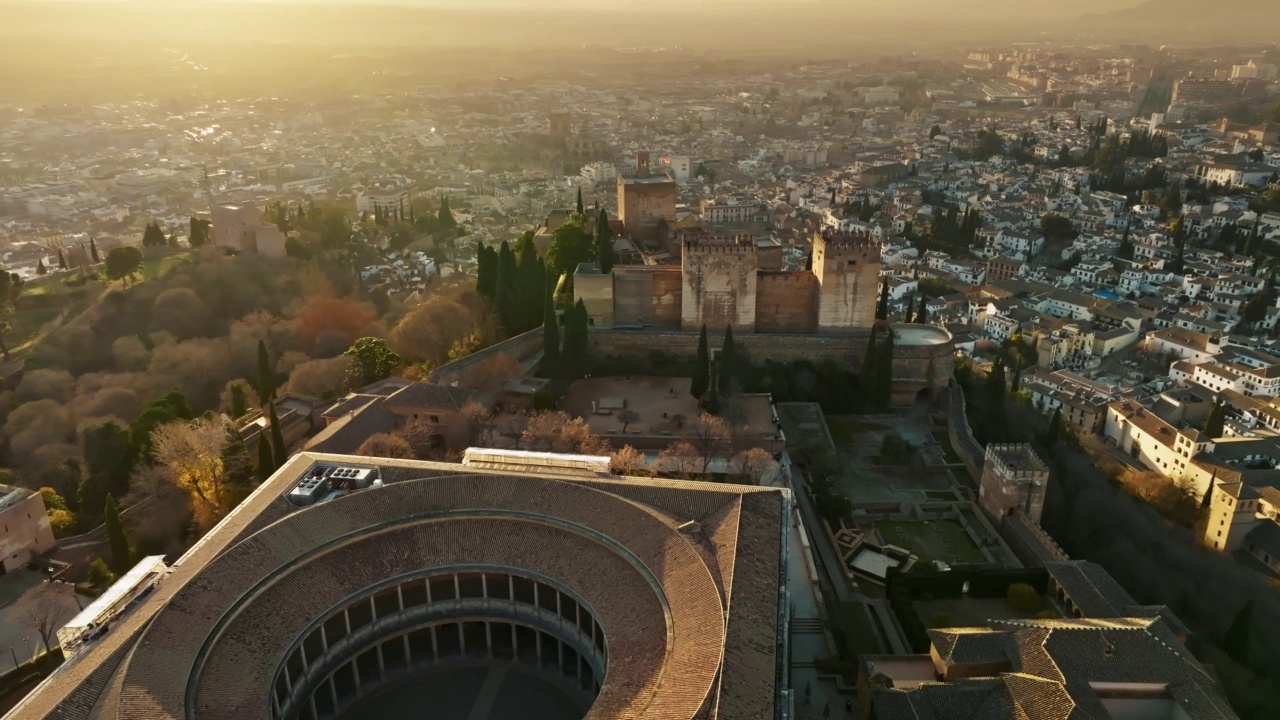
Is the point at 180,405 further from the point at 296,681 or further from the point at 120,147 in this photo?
the point at 120,147

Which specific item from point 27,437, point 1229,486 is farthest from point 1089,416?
point 27,437

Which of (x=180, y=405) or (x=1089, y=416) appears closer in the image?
(x=180, y=405)

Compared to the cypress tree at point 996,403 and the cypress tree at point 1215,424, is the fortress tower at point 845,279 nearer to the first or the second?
the cypress tree at point 996,403

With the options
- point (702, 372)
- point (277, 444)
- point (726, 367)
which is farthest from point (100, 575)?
point (726, 367)

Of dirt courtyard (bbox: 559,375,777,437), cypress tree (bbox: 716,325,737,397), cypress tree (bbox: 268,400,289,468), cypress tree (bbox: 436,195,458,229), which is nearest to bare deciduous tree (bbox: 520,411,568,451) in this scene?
dirt courtyard (bbox: 559,375,777,437)

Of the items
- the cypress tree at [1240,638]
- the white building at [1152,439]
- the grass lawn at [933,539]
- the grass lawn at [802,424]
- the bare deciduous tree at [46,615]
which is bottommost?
the white building at [1152,439]

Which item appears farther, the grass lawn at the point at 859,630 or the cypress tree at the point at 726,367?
the cypress tree at the point at 726,367

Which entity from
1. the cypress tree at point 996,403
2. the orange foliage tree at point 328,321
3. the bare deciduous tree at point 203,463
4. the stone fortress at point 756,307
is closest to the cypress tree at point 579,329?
the stone fortress at point 756,307

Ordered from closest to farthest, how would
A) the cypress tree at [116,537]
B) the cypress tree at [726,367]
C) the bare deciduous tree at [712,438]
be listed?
the cypress tree at [116,537]
the bare deciduous tree at [712,438]
the cypress tree at [726,367]
